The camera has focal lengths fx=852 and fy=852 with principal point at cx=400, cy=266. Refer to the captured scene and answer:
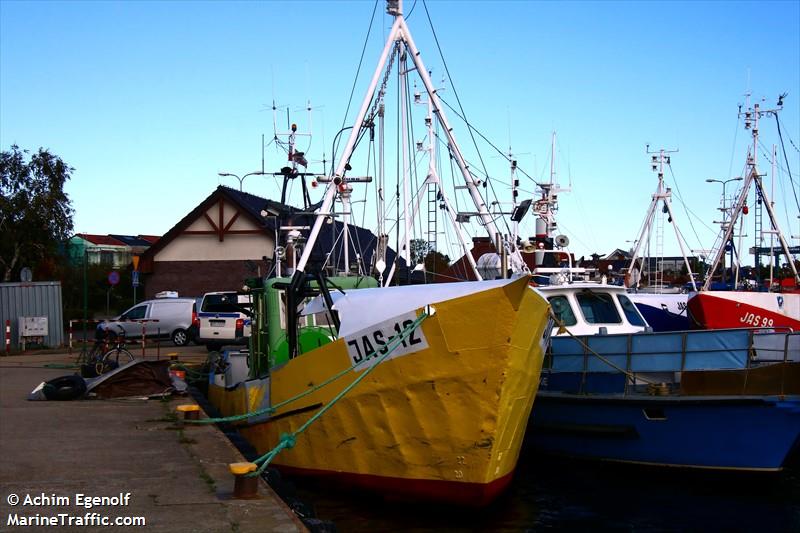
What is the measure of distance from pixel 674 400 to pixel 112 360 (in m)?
11.7

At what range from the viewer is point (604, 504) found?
34.8ft

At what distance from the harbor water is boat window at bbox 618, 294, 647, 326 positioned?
10.7 ft

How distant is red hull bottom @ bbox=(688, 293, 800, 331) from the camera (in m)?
17.2

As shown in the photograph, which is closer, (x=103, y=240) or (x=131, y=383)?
(x=131, y=383)

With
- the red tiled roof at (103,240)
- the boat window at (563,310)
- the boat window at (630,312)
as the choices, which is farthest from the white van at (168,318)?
the red tiled roof at (103,240)

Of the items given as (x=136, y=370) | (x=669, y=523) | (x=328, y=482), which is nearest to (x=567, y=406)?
(x=669, y=523)

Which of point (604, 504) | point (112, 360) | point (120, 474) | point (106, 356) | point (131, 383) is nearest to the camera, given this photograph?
point (120, 474)

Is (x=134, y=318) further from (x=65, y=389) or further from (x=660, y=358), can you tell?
(x=660, y=358)

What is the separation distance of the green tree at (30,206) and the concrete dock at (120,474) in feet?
69.5

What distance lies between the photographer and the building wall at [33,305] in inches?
1065

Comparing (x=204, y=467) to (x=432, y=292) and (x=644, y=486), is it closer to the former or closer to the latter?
(x=432, y=292)

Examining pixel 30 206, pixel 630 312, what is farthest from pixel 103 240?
pixel 630 312

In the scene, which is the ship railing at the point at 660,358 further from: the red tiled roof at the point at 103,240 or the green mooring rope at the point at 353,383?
the red tiled roof at the point at 103,240

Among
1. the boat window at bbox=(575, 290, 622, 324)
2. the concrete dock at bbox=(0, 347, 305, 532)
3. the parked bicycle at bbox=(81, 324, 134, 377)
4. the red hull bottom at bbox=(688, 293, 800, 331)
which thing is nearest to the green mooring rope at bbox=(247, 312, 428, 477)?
the concrete dock at bbox=(0, 347, 305, 532)
